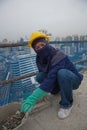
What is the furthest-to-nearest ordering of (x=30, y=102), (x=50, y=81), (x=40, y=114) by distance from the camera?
(x=40, y=114) < (x=50, y=81) < (x=30, y=102)

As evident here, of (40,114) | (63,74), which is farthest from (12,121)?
A: (63,74)

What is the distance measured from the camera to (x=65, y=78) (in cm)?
129

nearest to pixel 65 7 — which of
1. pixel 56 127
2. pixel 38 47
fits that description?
pixel 38 47

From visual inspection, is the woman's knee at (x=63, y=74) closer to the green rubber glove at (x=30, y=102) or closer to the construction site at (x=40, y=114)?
the green rubber glove at (x=30, y=102)

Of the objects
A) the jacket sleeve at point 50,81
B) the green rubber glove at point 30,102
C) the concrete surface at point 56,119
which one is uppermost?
the jacket sleeve at point 50,81

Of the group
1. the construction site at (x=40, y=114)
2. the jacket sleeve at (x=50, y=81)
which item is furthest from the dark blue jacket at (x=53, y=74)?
the construction site at (x=40, y=114)

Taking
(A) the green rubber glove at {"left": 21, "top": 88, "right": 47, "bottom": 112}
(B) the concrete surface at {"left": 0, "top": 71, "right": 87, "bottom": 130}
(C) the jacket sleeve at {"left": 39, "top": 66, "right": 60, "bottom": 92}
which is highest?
(C) the jacket sleeve at {"left": 39, "top": 66, "right": 60, "bottom": 92}

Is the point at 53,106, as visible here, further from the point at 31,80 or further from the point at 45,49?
the point at 31,80

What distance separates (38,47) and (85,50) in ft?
5.67

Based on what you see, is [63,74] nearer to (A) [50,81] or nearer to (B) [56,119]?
(A) [50,81]

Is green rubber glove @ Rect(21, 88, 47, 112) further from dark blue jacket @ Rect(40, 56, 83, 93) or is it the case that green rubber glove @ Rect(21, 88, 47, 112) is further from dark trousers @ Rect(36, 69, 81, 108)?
dark trousers @ Rect(36, 69, 81, 108)

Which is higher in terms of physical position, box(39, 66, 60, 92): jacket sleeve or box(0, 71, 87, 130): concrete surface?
box(39, 66, 60, 92): jacket sleeve

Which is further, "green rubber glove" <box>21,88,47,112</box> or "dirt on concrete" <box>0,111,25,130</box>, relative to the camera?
"dirt on concrete" <box>0,111,25,130</box>

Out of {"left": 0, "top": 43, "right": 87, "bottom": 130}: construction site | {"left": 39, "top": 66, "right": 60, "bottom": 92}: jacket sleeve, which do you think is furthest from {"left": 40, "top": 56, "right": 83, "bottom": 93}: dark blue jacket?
{"left": 0, "top": 43, "right": 87, "bottom": 130}: construction site
